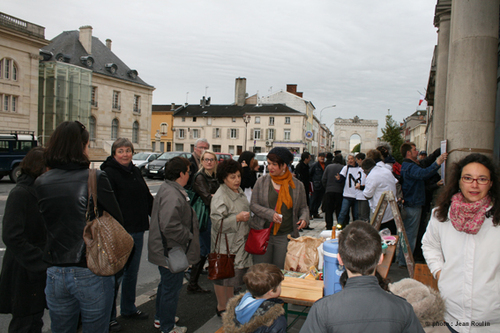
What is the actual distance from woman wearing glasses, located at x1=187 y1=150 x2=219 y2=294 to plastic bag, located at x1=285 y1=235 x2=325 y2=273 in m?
1.43

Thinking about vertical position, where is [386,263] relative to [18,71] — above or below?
below

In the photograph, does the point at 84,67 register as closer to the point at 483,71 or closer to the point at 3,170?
the point at 3,170

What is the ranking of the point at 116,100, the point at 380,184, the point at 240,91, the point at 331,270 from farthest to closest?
1. the point at 240,91
2. the point at 116,100
3. the point at 380,184
4. the point at 331,270

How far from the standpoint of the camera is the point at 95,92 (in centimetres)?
4612

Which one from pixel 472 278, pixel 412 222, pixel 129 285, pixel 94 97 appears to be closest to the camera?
pixel 472 278

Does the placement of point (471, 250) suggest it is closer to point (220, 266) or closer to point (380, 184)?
point (220, 266)

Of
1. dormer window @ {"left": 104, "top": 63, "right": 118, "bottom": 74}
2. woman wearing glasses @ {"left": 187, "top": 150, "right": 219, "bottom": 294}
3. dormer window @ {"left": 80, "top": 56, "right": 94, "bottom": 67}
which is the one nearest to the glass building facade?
dormer window @ {"left": 80, "top": 56, "right": 94, "bottom": 67}

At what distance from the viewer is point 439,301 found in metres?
2.47

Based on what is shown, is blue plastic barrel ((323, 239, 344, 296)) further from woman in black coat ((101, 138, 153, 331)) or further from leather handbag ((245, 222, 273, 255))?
woman in black coat ((101, 138, 153, 331))

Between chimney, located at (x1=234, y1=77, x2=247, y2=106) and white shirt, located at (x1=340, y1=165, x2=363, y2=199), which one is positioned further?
chimney, located at (x1=234, y1=77, x2=247, y2=106)

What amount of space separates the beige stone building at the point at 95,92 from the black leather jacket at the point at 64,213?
41814mm

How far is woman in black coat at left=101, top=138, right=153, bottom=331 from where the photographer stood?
4184 mm

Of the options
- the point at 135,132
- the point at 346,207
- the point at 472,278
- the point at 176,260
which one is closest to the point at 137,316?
the point at 176,260

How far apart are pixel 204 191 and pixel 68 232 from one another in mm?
2611
